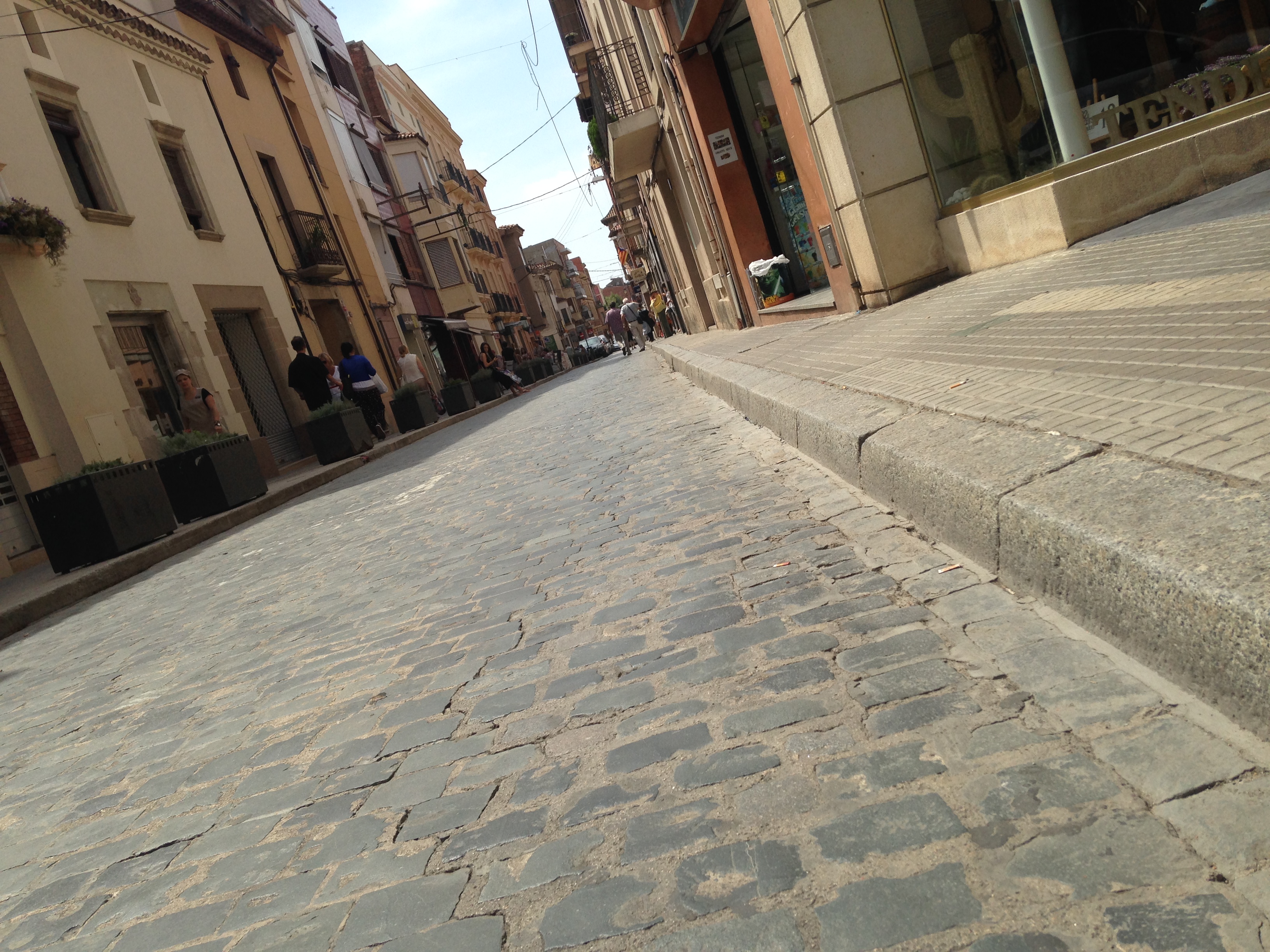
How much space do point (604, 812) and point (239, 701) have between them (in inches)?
86.3

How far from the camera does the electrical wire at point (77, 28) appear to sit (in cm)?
1364

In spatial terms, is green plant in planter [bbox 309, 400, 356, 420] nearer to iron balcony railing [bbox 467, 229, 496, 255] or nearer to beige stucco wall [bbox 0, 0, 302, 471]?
beige stucco wall [bbox 0, 0, 302, 471]

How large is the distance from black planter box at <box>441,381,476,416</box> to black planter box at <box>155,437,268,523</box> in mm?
11750

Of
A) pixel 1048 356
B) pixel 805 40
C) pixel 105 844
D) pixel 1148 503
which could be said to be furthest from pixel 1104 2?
pixel 105 844

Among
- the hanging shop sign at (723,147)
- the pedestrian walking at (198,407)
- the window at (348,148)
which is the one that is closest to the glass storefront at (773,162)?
the hanging shop sign at (723,147)

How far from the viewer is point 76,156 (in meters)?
14.8

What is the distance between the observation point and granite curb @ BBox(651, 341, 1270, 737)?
171 cm

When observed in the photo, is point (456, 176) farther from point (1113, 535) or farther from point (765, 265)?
point (1113, 535)

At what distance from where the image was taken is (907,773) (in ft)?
6.33

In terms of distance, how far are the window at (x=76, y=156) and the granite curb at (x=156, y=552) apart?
545 centimetres

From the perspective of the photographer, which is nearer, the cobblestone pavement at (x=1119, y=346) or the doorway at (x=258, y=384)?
the cobblestone pavement at (x=1119, y=346)

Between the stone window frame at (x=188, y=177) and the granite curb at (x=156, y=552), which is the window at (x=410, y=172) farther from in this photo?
the granite curb at (x=156, y=552)

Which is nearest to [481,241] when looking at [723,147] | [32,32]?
[32,32]

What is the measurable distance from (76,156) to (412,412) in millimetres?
7252
